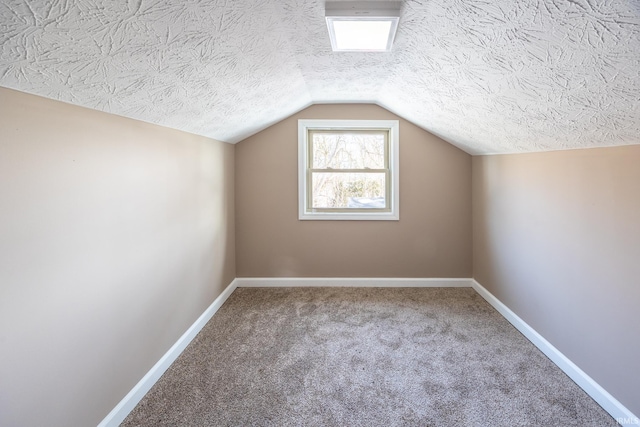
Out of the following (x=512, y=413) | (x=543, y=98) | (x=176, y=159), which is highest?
(x=543, y=98)

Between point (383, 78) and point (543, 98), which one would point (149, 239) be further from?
point (543, 98)

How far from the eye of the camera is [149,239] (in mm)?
2051

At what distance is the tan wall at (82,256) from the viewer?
3.94ft

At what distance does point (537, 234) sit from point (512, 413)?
136 centimetres

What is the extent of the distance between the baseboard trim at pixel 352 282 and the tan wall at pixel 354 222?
59 mm

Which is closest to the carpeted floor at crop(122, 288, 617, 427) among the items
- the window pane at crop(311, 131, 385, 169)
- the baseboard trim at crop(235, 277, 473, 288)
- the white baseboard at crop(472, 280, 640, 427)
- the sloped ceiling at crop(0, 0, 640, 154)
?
the white baseboard at crop(472, 280, 640, 427)

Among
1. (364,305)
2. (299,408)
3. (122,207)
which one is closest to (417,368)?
(299,408)

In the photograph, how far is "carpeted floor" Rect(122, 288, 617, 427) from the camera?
1795 millimetres

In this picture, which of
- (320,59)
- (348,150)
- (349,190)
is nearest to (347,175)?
(349,190)

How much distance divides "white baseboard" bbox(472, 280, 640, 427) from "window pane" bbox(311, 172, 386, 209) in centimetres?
172

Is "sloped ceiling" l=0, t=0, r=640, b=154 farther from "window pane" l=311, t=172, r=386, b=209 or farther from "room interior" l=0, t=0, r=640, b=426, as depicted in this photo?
"window pane" l=311, t=172, r=386, b=209

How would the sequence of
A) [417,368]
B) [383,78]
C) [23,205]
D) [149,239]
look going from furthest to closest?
1. [383,78]
2. [417,368]
3. [149,239]
4. [23,205]

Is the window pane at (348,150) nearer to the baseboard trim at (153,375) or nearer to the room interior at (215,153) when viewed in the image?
the room interior at (215,153)

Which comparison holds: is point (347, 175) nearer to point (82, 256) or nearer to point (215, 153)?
point (215, 153)
